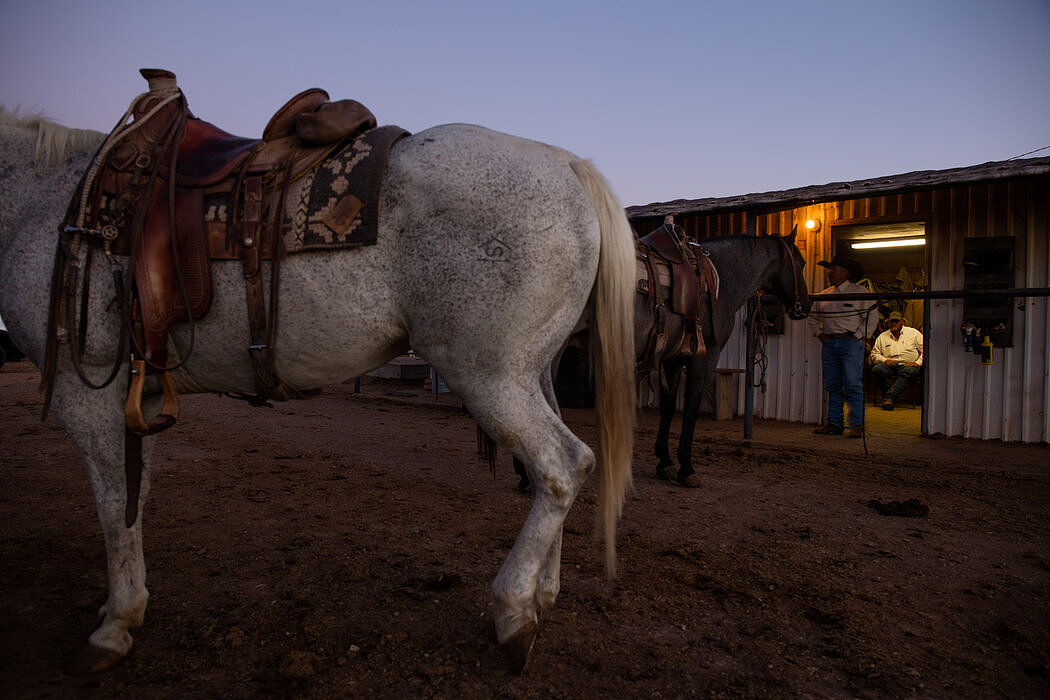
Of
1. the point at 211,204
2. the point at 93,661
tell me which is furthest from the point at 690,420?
the point at 93,661

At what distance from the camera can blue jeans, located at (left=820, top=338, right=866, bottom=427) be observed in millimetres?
6992

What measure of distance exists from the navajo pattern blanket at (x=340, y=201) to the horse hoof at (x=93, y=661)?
1506mm

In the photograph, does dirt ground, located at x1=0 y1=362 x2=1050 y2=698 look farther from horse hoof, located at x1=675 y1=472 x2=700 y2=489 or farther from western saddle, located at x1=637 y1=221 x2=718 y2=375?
western saddle, located at x1=637 y1=221 x2=718 y2=375

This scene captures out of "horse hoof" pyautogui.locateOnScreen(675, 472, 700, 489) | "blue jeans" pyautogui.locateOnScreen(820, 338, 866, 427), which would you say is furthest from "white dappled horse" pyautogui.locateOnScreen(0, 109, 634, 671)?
"blue jeans" pyautogui.locateOnScreen(820, 338, 866, 427)

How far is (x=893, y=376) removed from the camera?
1005 centimetres

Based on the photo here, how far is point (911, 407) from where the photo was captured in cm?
1022

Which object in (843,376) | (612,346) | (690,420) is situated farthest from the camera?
(843,376)

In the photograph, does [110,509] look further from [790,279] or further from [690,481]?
[790,279]

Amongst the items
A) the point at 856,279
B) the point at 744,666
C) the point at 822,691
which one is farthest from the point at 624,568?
the point at 856,279

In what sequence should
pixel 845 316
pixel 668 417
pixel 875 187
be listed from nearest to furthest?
1. pixel 668 417
2. pixel 875 187
3. pixel 845 316

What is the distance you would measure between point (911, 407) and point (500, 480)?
8.77m

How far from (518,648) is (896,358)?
32.2ft

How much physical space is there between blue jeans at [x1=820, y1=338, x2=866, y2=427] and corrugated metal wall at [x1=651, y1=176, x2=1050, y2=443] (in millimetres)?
635

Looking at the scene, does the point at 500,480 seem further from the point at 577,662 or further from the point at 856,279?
the point at 856,279
